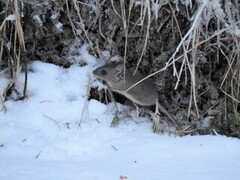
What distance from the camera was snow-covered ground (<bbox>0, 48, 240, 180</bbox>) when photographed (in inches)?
78.7

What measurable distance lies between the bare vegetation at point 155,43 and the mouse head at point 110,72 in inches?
3.6

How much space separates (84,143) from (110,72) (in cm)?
44

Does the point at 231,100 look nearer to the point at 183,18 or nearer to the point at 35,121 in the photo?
the point at 183,18

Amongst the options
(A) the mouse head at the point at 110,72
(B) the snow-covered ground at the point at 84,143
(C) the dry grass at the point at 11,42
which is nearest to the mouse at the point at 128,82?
(A) the mouse head at the point at 110,72

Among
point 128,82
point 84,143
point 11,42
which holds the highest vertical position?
point 11,42

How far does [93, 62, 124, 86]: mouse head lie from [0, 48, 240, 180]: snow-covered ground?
0.33 ft

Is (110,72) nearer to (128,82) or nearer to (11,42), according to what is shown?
(128,82)

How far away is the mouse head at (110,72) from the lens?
2463 millimetres

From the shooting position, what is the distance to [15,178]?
1860 mm

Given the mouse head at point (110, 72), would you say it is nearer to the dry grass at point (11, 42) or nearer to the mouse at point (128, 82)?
the mouse at point (128, 82)

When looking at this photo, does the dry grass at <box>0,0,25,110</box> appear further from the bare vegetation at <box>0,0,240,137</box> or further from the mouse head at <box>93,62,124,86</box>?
the mouse head at <box>93,62,124,86</box>

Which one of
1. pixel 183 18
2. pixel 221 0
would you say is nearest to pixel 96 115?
pixel 183 18

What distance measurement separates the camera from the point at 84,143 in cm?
225

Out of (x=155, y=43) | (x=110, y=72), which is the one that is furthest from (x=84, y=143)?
(x=155, y=43)
